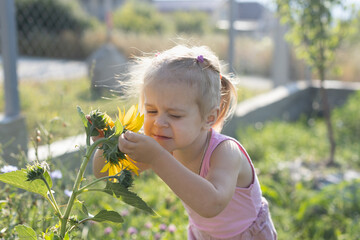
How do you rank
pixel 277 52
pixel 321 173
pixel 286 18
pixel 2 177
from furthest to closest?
pixel 277 52
pixel 286 18
pixel 321 173
pixel 2 177

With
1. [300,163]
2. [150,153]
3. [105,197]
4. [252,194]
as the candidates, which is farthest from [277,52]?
[150,153]

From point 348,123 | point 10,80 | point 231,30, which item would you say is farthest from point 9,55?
point 348,123

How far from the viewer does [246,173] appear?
5.37 feet

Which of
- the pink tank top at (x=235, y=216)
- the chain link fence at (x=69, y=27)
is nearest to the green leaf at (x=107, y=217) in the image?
the pink tank top at (x=235, y=216)

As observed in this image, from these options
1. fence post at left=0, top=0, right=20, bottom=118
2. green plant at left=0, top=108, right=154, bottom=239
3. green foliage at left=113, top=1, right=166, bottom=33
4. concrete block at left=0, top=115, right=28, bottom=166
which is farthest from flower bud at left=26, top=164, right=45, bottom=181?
green foliage at left=113, top=1, right=166, bottom=33

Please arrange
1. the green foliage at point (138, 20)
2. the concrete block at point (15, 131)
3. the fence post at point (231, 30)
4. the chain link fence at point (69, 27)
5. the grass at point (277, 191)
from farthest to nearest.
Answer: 1. the green foliage at point (138, 20)
2. the chain link fence at point (69, 27)
3. the fence post at point (231, 30)
4. the concrete block at point (15, 131)
5. the grass at point (277, 191)

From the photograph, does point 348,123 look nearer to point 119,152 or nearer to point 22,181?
point 119,152

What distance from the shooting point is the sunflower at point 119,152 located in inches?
41.0

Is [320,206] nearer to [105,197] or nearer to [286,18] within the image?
[105,197]

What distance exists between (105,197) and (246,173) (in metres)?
1.54

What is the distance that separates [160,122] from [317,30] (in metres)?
3.79

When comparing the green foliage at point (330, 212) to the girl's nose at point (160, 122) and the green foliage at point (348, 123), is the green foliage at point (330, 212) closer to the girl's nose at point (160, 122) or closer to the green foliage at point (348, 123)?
the girl's nose at point (160, 122)

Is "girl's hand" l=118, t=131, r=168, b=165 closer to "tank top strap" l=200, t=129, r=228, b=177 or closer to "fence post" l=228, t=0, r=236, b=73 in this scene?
"tank top strap" l=200, t=129, r=228, b=177

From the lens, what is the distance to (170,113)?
1.28 metres
